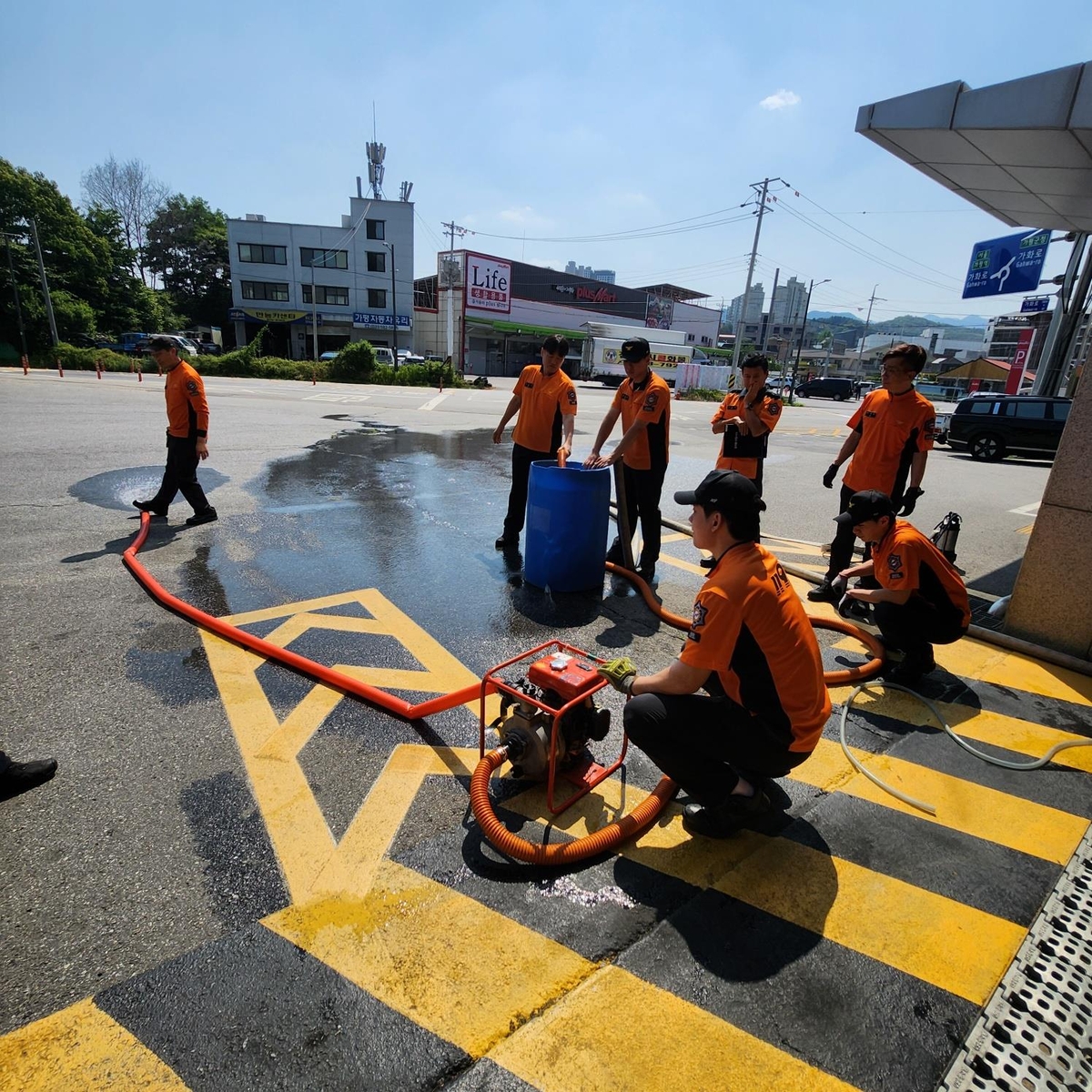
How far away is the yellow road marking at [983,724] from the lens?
127 inches

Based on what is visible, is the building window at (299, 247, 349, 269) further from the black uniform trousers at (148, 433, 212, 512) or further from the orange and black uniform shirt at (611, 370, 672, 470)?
the orange and black uniform shirt at (611, 370, 672, 470)

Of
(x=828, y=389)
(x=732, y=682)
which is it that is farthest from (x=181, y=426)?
(x=828, y=389)

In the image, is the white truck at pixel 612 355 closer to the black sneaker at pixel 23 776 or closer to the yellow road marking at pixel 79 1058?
the black sneaker at pixel 23 776

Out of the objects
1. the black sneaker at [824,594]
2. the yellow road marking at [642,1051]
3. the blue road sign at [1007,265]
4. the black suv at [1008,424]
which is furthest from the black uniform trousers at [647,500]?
the blue road sign at [1007,265]

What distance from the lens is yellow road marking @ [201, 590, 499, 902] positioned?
225cm

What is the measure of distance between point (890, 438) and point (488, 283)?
161 ft

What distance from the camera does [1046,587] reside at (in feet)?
14.0

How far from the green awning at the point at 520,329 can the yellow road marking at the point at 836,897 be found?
48.6 metres

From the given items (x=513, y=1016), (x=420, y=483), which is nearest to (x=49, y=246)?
(x=420, y=483)

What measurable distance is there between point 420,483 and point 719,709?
7.01 metres

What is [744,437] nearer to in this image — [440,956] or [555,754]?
[555,754]

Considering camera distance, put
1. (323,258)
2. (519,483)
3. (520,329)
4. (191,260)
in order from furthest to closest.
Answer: (191,260) < (520,329) < (323,258) < (519,483)

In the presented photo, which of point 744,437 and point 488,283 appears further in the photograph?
point 488,283

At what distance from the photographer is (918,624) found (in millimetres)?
3734
